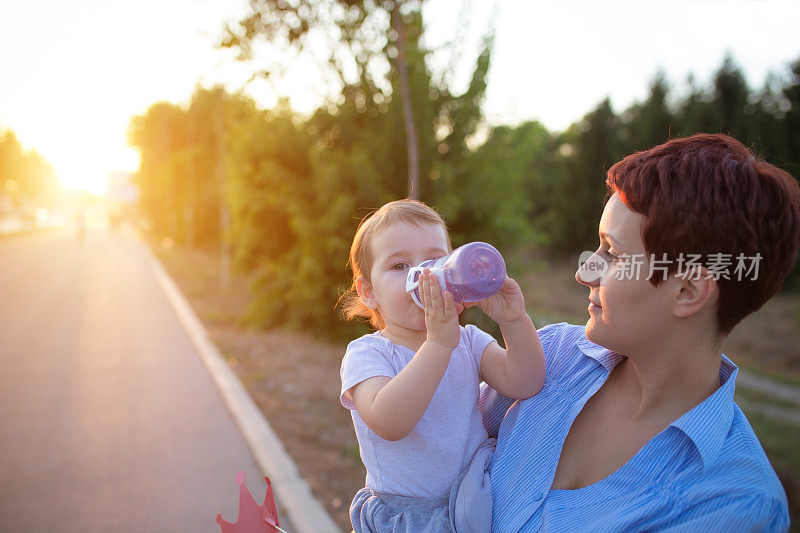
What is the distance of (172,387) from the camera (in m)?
6.96

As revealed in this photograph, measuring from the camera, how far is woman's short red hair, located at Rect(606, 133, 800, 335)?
127cm

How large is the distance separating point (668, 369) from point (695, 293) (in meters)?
0.25

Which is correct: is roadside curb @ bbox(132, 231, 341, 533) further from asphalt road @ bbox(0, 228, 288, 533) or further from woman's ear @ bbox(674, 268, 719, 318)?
woman's ear @ bbox(674, 268, 719, 318)

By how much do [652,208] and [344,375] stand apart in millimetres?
990

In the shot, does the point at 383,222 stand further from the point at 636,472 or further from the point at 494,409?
the point at 636,472

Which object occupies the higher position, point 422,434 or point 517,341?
point 517,341

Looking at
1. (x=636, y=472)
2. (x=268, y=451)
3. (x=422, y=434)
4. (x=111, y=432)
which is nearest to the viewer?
(x=636, y=472)

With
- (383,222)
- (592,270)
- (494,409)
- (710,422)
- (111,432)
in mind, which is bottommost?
(111,432)

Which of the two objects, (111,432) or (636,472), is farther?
(111,432)

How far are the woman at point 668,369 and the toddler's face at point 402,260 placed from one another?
48 centimetres

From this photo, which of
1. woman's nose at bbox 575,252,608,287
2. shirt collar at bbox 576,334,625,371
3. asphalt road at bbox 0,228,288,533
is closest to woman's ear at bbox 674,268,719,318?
woman's nose at bbox 575,252,608,287

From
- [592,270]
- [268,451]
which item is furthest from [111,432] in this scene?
[592,270]

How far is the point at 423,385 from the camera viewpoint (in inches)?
59.9

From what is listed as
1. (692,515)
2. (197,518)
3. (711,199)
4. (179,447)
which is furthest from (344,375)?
(179,447)
